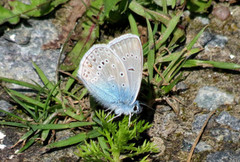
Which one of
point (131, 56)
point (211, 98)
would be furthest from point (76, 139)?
point (211, 98)

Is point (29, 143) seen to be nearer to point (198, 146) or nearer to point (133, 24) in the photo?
point (198, 146)

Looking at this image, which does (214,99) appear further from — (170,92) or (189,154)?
(189,154)

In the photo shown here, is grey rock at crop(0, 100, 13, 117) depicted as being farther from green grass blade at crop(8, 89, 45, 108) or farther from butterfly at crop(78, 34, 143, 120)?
butterfly at crop(78, 34, 143, 120)

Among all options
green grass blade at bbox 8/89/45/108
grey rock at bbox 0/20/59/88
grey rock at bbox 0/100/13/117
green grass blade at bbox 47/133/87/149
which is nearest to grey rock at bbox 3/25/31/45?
grey rock at bbox 0/20/59/88

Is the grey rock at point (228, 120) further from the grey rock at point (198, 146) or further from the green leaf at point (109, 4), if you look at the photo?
the green leaf at point (109, 4)

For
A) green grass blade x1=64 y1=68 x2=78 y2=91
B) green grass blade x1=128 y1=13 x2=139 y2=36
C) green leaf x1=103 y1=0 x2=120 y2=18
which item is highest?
green leaf x1=103 y1=0 x2=120 y2=18

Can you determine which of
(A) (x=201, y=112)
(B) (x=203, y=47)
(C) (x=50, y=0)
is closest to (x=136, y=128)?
(A) (x=201, y=112)

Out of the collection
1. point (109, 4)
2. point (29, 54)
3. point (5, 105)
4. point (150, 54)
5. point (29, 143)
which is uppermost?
point (109, 4)
